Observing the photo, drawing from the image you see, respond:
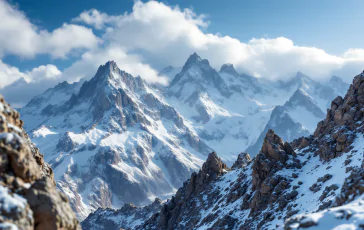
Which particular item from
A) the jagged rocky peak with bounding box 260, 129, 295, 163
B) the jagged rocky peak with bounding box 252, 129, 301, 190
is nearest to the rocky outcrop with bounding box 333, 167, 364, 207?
the jagged rocky peak with bounding box 252, 129, 301, 190

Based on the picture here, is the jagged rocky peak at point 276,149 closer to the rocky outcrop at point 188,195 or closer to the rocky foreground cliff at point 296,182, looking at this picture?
the rocky foreground cliff at point 296,182

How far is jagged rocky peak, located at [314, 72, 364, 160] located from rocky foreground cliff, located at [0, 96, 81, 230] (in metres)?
59.3

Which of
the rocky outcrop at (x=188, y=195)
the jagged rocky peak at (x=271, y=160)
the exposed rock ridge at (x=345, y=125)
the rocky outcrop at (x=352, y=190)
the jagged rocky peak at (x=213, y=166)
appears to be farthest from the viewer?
the jagged rocky peak at (x=213, y=166)

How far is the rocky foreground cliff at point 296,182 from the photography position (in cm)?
5775

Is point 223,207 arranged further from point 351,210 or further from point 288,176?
point 351,210

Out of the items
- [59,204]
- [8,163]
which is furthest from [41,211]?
[8,163]

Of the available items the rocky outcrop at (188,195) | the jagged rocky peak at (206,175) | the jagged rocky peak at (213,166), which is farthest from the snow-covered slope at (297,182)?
the jagged rocky peak at (213,166)

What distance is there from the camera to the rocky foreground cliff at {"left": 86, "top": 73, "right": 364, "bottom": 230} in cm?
5775

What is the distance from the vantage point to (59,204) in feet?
92.2

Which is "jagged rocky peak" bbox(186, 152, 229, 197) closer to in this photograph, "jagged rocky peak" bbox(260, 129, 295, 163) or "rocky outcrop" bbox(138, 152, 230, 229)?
"rocky outcrop" bbox(138, 152, 230, 229)

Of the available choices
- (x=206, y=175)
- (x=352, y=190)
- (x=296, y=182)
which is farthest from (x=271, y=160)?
(x=352, y=190)

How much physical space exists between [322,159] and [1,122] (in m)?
66.8

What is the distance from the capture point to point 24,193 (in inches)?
1052

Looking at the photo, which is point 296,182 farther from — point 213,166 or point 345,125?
point 213,166
